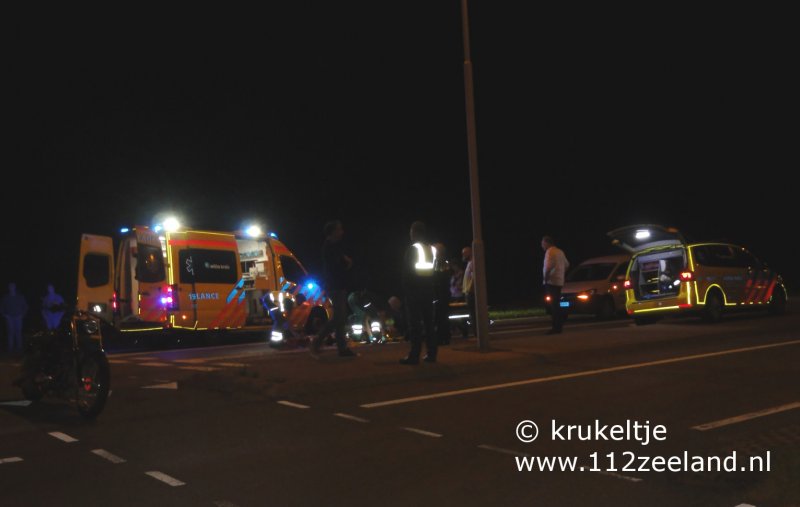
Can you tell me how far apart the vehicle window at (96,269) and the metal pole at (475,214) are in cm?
→ 849

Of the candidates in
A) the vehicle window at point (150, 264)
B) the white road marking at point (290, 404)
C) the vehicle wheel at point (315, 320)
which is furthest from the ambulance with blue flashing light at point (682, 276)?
the white road marking at point (290, 404)

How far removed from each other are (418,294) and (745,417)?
4531mm

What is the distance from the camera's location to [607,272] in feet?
68.9

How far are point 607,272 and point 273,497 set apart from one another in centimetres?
1741

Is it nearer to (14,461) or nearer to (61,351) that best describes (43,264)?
(61,351)

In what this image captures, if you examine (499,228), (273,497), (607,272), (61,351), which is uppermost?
(499,228)

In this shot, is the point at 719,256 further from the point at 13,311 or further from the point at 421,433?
the point at 13,311

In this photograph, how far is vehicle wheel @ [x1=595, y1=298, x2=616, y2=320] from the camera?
20375 millimetres

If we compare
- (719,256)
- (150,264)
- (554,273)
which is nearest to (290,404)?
(554,273)

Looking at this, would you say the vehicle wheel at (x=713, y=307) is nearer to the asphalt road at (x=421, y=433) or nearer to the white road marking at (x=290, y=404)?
the asphalt road at (x=421, y=433)

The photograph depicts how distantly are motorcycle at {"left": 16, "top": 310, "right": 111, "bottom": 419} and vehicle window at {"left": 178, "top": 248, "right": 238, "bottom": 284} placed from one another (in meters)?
7.74

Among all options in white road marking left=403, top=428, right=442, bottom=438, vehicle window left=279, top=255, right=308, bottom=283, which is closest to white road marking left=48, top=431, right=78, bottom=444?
white road marking left=403, top=428, right=442, bottom=438

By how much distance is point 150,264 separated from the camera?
16.0 m

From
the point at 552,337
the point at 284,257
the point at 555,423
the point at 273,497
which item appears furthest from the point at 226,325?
the point at 273,497
